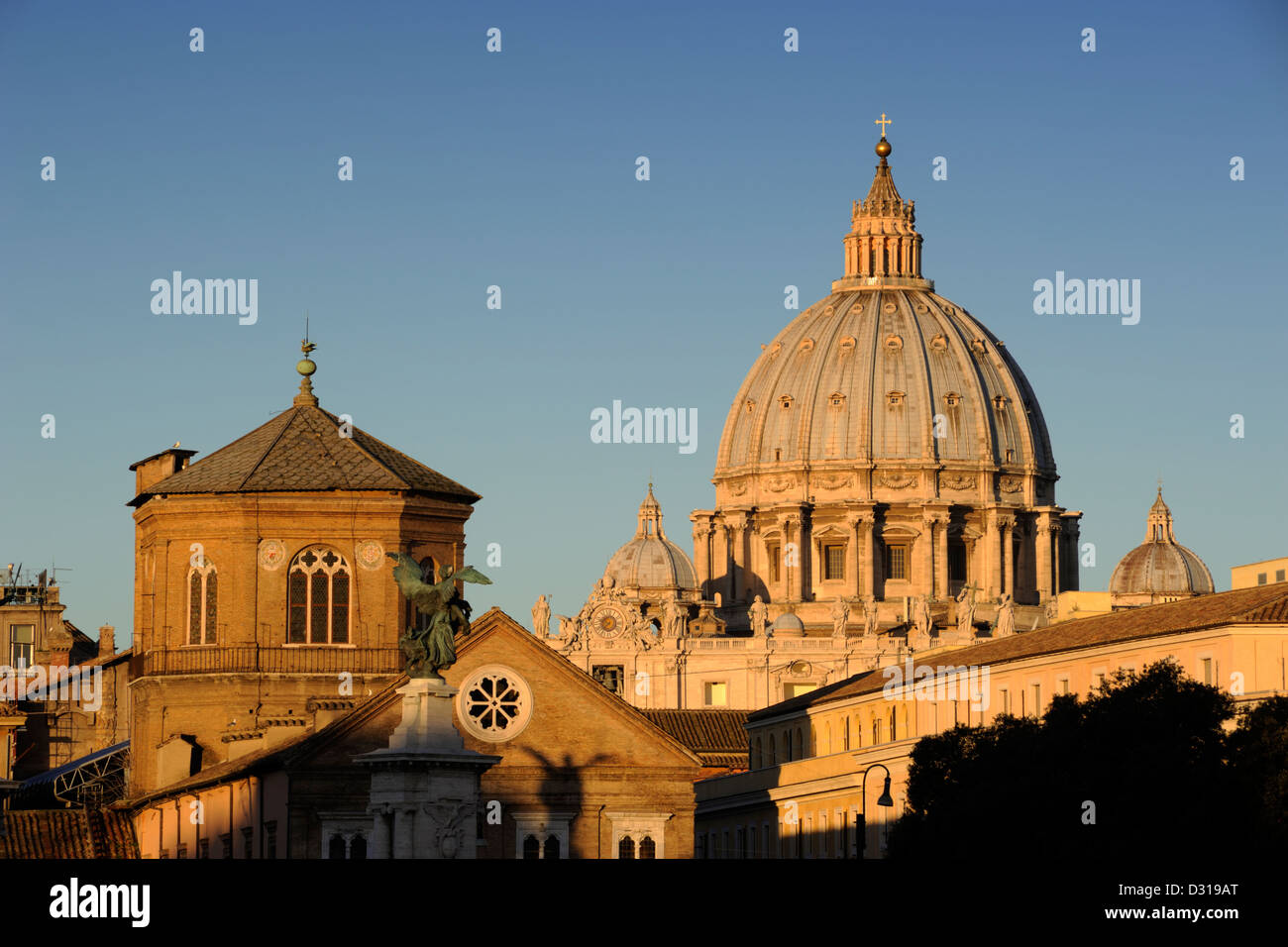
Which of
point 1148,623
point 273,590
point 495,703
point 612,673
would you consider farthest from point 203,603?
point 612,673

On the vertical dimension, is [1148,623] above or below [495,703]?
above

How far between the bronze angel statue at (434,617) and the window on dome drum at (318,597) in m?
25.3

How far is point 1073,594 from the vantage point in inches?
6029

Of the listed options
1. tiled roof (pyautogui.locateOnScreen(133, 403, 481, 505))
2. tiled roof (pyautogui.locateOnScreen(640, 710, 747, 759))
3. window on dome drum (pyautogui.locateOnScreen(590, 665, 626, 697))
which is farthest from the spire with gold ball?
window on dome drum (pyautogui.locateOnScreen(590, 665, 626, 697))

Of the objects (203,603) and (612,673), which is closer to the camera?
(203,603)

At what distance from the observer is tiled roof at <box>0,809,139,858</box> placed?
91375 millimetres

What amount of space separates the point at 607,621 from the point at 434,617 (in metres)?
130

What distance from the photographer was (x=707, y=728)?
13888cm

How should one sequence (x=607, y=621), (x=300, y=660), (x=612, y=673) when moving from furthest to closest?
(x=607, y=621) < (x=612, y=673) < (x=300, y=660)

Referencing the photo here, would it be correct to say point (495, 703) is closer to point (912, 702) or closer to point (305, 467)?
point (305, 467)

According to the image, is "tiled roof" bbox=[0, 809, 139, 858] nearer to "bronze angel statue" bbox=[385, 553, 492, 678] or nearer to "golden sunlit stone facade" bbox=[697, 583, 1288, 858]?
"golden sunlit stone facade" bbox=[697, 583, 1288, 858]

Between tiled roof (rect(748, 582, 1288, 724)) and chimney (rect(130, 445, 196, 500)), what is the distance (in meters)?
22.9
